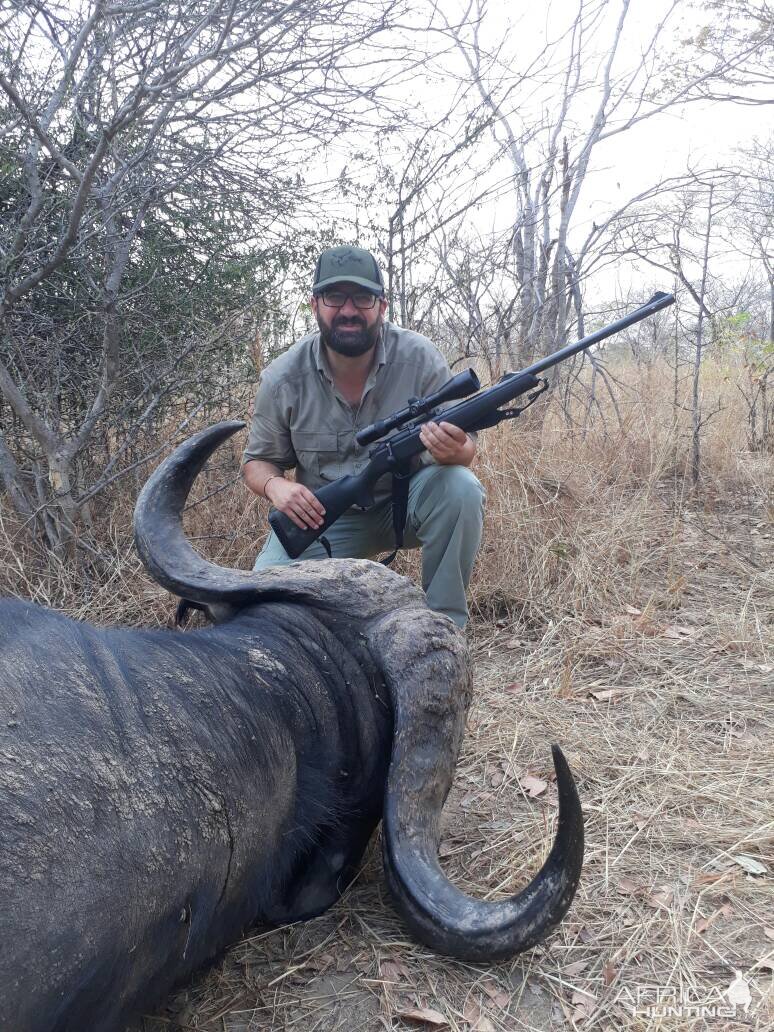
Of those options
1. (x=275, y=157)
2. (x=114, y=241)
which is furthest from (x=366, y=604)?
(x=275, y=157)

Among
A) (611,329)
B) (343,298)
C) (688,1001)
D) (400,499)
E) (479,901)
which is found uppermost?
(343,298)

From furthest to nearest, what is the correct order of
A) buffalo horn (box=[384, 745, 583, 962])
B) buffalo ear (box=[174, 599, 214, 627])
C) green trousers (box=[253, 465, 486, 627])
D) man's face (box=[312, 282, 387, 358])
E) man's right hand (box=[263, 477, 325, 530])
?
man's face (box=[312, 282, 387, 358]) < green trousers (box=[253, 465, 486, 627]) < man's right hand (box=[263, 477, 325, 530]) < buffalo ear (box=[174, 599, 214, 627]) < buffalo horn (box=[384, 745, 583, 962])

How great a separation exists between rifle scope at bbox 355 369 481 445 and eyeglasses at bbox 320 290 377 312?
1.93 feet

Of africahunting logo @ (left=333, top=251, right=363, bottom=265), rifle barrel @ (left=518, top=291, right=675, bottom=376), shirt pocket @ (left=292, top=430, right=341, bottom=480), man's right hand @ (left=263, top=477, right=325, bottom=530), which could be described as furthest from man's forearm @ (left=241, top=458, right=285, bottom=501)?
rifle barrel @ (left=518, top=291, right=675, bottom=376)

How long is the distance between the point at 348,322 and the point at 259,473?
92 cm

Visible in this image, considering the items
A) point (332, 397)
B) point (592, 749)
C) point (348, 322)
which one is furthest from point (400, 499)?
point (592, 749)

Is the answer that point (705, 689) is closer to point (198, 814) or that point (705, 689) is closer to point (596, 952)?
point (596, 952)

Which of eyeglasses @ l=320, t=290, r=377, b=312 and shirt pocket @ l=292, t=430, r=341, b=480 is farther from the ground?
eyeglasses @ l=320, t=290, r=377, b=312

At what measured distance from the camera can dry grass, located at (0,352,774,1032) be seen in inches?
83.5

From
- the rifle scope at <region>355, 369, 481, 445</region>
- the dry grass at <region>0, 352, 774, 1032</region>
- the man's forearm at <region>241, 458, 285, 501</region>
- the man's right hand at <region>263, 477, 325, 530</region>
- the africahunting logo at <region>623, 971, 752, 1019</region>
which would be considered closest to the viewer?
the africahunting logo at <region>623, 971, 752, 1019</region>

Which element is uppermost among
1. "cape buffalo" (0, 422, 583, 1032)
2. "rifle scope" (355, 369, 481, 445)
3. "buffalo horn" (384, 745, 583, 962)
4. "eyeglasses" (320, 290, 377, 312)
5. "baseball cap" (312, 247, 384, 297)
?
"baseball cap" (312, 247, 384, 297)

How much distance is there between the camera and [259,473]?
4.25 metres

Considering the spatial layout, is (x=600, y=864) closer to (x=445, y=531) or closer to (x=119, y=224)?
(x=445, y=531)

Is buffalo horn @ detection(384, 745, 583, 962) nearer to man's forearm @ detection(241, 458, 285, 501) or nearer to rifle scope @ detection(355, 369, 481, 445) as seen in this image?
rifle scope @ detection(355, 369, 481, 445)
